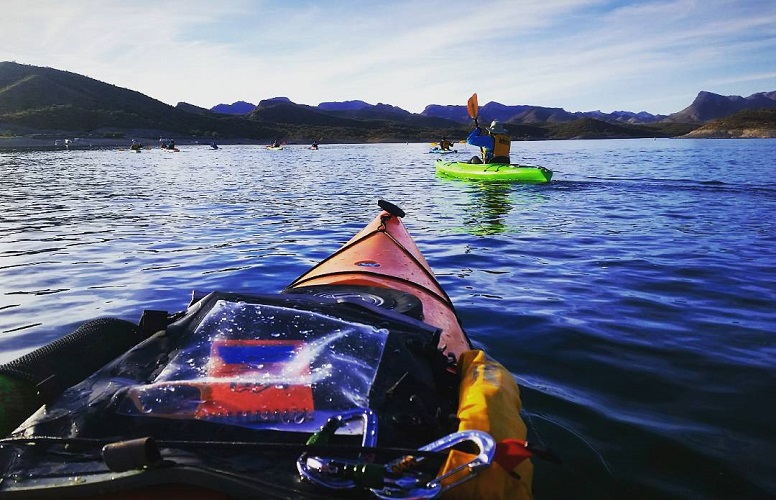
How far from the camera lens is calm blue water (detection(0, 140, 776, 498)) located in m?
3.22

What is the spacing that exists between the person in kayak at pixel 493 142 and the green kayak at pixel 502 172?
0.47m

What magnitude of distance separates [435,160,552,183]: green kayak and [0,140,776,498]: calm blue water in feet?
6.06

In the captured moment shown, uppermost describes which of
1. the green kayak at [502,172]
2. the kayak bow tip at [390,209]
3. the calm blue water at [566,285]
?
the kayak bow tip at [390,209]

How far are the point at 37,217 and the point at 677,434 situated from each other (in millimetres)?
13377

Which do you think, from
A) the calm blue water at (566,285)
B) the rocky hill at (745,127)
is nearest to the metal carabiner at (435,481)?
the calm blue water at (566,285)

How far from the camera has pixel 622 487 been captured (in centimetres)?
279

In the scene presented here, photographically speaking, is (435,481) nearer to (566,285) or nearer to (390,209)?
(390,209)

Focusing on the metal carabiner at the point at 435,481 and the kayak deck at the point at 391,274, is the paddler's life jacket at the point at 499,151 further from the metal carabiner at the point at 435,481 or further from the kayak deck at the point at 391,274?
the metal carabiner at the point at 435,481

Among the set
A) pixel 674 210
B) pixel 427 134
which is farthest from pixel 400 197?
pixel 427 134

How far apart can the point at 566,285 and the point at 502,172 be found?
39.6 ft

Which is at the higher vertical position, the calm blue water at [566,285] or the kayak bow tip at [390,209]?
the kayak bow tip at [390,209]

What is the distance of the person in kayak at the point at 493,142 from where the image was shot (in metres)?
18.6

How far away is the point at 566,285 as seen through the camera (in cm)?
658

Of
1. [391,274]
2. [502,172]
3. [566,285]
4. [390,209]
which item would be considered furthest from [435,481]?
[502,172]
